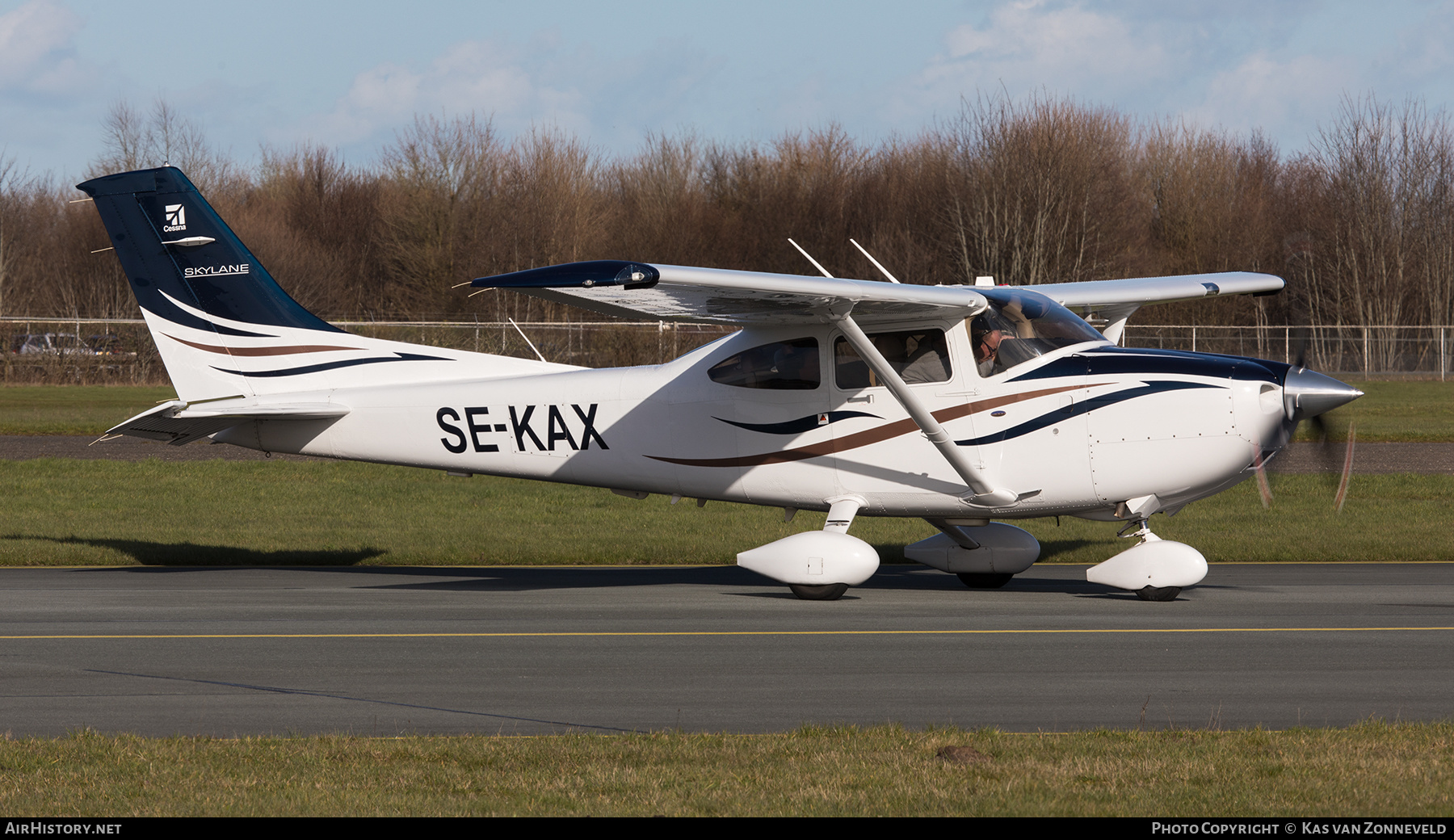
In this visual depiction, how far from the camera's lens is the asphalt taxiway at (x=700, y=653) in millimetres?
6949

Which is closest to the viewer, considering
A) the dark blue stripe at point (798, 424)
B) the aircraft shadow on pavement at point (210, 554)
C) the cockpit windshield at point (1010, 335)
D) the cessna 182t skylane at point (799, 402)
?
the cessna 182t skylane at point (799, 402)

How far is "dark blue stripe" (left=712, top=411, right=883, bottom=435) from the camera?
37.9ft

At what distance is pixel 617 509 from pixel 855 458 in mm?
6476

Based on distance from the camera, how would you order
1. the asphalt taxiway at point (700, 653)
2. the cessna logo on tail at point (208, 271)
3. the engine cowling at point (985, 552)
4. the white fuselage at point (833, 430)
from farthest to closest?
the cessna logo on tail at point (208, 271) < the engine cowling at point (985, 552) < the white fuselage at point (833, 430) < the asphalt taxiway at point (700, 653)

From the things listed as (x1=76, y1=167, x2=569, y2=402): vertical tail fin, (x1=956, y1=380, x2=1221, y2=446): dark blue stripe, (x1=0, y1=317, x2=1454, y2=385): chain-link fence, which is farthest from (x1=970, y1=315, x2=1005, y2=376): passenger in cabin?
(x1=0, y1=317, x2=1454, y2=385): chain-link fence

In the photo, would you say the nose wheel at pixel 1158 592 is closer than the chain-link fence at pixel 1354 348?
Yes

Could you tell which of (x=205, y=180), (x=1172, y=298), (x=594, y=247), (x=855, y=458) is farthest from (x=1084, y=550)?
(x=205, y=180)

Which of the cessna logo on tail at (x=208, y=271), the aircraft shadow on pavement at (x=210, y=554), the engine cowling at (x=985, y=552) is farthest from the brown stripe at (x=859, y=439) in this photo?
the cessna logo on tail at (x=208, y=271)

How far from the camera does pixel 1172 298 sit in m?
→ 13.6

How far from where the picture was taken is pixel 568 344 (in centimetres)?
4009

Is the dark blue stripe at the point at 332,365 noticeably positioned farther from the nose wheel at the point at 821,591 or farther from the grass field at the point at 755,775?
the grass field at the point at 755,775

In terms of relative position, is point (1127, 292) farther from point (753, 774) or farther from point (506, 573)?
point (753, 774)

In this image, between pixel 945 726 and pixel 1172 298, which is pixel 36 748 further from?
pixel 1172 298

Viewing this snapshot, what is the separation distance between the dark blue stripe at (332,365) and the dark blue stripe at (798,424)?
3.18 m
